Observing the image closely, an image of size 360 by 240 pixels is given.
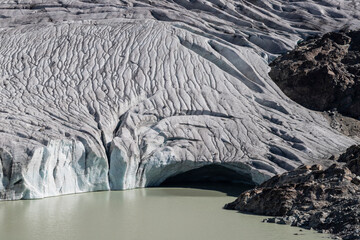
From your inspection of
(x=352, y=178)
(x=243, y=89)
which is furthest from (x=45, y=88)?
(x=352, y=178)

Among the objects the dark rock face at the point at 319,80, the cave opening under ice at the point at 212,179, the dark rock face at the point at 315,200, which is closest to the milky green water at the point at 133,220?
the dark rock face at the point at 315,200

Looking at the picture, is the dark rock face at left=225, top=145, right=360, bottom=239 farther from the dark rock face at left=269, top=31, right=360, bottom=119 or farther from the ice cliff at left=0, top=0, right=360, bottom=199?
the dark rock face at left=269, top=31, right=360, bottom=119

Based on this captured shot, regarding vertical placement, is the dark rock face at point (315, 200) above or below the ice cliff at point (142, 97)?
below

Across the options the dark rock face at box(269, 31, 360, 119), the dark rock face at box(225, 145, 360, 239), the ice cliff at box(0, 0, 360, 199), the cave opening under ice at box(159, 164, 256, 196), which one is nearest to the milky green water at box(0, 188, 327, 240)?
the dark rock face at box(225, 145, 360, 239)

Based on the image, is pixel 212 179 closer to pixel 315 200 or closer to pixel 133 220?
pixel 133 220

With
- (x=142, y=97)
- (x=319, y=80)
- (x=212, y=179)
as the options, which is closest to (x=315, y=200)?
(x=212, y=179)

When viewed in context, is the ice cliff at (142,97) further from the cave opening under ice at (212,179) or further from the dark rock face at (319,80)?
the dark rock face at (319,80)
